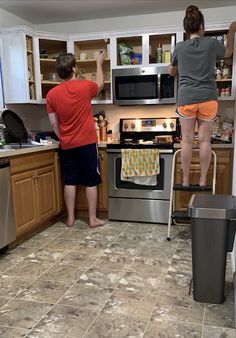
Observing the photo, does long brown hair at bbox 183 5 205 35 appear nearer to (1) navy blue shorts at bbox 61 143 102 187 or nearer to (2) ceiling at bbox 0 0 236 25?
(2) ceiling at bbox 0 0 236 25

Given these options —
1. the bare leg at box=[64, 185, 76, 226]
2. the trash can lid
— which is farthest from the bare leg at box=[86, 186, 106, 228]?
the trash can lid

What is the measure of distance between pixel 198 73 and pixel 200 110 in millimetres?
287

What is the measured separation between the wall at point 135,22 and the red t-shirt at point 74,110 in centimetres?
116

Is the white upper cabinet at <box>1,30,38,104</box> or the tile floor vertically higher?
the white upper cabinet at <box>1,30,38,104</box>

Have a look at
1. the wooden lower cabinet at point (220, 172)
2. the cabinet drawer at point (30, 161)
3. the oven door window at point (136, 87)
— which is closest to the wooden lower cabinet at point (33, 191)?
the cabinet drawer at point (30, 161)

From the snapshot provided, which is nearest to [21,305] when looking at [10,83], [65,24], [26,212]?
[26,212]

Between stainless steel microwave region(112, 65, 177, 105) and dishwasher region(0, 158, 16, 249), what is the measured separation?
1574 millimetres

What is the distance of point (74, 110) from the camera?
300cm

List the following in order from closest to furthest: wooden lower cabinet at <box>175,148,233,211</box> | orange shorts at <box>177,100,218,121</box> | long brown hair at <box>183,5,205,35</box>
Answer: long brown hair at <box>183,5,205,35</box> → orange shorts at <box>177,100,218,121</box> → wooden lower cabinet at <box>175,148,233,211</box>

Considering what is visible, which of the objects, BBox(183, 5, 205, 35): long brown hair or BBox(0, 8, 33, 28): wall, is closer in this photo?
BBox(183, 5, 205, 35): long brown hair

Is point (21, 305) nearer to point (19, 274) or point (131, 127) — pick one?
point (19, 274)

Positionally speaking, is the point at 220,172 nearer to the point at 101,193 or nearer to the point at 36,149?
the point at 101,193

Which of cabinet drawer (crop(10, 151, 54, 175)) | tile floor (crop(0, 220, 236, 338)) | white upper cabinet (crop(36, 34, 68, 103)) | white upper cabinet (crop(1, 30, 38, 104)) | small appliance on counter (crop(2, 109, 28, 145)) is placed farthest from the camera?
white upper cabinet (crop(36, 34, 68, 103))

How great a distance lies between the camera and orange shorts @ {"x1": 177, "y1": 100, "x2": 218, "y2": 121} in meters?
2.52
